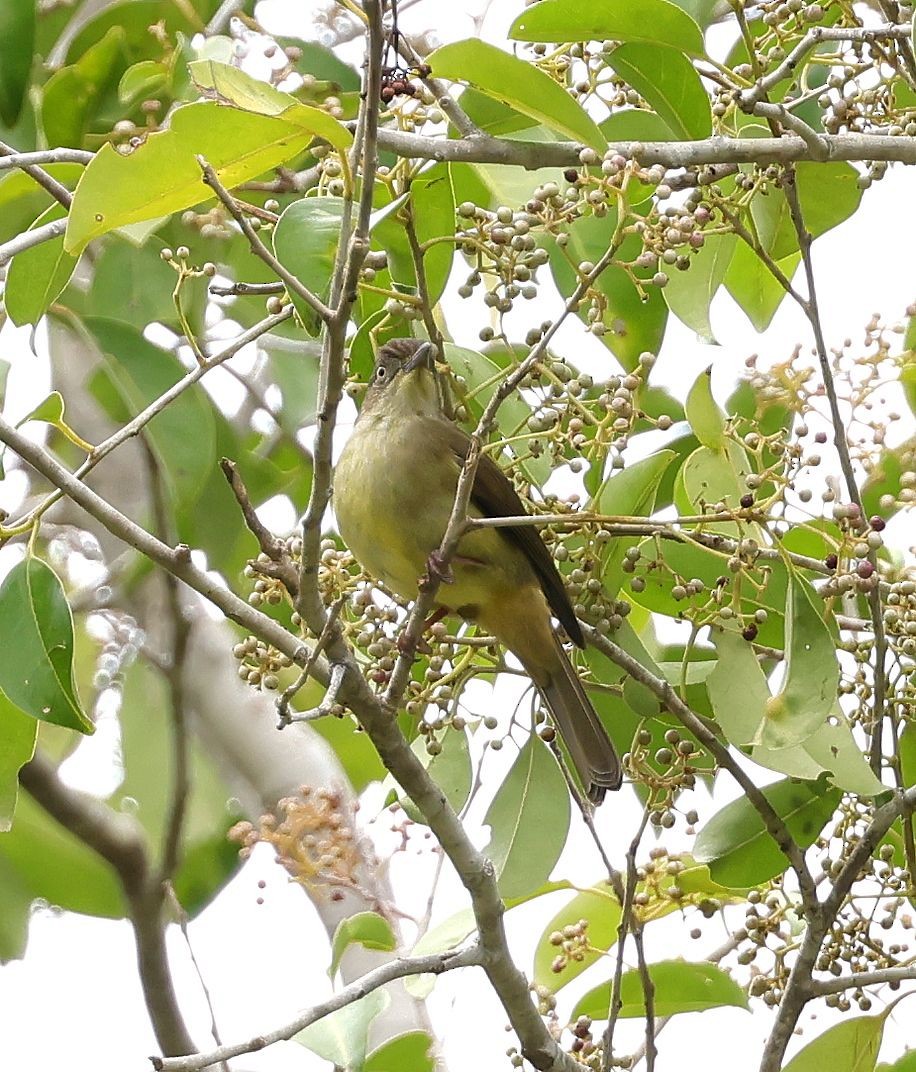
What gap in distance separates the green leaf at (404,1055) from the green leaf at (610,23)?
1.96 metres

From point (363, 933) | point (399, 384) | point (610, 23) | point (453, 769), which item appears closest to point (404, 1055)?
point (363, 933)

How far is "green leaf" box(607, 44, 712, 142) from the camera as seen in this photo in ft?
8.98

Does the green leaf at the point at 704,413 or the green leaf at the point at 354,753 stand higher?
the green leaf at the point at 354,753

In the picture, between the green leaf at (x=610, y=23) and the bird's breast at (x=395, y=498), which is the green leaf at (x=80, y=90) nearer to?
the bird's breast at (x=395, y=498)

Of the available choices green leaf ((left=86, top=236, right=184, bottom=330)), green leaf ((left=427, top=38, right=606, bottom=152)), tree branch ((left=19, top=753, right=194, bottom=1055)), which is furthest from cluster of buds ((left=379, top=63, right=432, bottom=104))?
tree branch ((left=19, top=753, right=194, bottom=1055))

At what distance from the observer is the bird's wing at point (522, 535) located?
3031 mm

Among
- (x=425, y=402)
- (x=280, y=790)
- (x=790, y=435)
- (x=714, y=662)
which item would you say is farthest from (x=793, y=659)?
(x=280, y=790)

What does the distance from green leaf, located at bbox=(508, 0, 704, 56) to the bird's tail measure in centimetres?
135

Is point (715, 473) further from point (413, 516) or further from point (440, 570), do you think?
point (413, 516)

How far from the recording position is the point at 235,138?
2.19 metres

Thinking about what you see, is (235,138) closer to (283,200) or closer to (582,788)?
(283,200)

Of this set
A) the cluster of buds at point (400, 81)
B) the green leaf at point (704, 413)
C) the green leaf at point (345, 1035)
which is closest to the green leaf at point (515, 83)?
the cluster of buds at point (400, 81)

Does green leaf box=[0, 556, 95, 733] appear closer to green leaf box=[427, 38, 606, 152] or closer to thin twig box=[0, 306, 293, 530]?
thin twig box=[0, 306, 293, 530]

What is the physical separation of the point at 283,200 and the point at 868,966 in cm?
210
